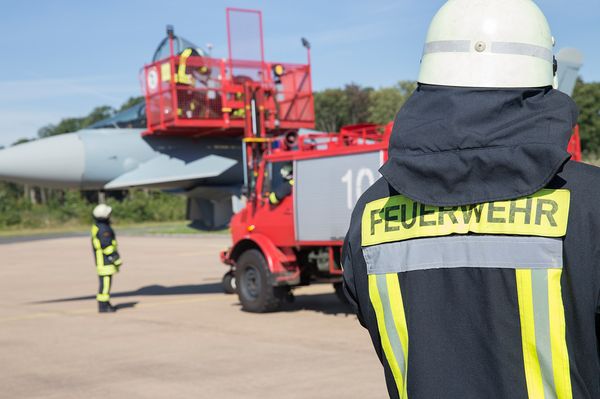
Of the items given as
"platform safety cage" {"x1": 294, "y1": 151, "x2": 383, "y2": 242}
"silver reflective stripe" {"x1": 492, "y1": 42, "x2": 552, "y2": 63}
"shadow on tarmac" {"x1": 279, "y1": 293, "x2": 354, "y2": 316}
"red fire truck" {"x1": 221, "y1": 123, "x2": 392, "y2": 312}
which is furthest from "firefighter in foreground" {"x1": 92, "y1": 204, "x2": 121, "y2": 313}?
"silver reflective stripe" {"x1": 492, "y1": 42, "x2": 552, "y2": 63}

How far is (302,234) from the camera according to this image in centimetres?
1021

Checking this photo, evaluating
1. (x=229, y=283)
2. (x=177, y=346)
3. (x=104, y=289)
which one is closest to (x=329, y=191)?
(x=177, y=346)

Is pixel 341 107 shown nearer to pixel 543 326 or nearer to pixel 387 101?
pixel 387 101

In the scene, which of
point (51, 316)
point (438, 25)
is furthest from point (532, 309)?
point (51, 316)

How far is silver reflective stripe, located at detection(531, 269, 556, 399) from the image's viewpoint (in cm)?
162

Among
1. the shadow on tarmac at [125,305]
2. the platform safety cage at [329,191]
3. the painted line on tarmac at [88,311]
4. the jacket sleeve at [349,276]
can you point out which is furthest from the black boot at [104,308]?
the jacket sleeve at [349,276]

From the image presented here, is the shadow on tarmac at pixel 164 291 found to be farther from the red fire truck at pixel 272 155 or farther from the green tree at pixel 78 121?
the green tree at pixel 78 121

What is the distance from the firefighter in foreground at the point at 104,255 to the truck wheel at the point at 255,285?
78.1 inches

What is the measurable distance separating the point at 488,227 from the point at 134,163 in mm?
12283

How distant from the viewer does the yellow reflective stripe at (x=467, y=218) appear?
1.61 meters

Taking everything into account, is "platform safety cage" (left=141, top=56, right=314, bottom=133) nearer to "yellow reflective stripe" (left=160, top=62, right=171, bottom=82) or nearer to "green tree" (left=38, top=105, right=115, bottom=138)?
"yellow reflective stripe" (left=160, top=62, right=171, bottom=82)

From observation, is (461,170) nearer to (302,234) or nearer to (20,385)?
(20,385)

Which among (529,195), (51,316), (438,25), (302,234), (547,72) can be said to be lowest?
(51,316)

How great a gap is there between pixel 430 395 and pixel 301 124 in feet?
40.1
